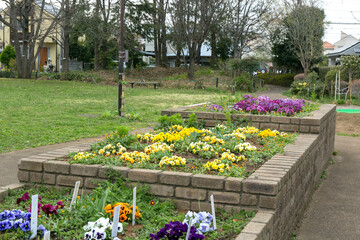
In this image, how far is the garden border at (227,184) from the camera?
150 inches

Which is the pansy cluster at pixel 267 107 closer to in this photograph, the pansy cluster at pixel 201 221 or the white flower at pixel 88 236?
the pansy cluster at pixel 201 221

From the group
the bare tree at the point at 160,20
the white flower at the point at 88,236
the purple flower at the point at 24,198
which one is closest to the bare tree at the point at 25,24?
the bare tree at the point at 160,20

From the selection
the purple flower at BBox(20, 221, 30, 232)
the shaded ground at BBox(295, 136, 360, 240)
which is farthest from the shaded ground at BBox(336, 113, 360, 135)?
the purple flower at BBox(20, 221, 30, 232)

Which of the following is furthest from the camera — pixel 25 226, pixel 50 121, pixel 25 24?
pixel 25 24

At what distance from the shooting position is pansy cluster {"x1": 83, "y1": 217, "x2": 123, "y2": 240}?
317 centimetres

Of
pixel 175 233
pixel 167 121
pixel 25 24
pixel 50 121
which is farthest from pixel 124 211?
pixel 25 24

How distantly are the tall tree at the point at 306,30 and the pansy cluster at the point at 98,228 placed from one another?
3735cm

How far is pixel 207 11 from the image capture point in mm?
33750

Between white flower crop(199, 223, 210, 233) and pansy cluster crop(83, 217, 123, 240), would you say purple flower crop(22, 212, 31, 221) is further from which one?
white flower crop(199, 223, 210, 233)

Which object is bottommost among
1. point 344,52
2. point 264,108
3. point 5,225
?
point 5,225

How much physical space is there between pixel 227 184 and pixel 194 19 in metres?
32.1

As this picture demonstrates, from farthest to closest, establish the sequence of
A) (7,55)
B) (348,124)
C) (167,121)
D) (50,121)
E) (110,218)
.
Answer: (7,55), (348,124), (50,121), (167,121), (110,218)

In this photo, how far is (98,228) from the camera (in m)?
3.22

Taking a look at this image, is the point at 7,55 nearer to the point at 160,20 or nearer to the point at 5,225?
the point at 160,20
